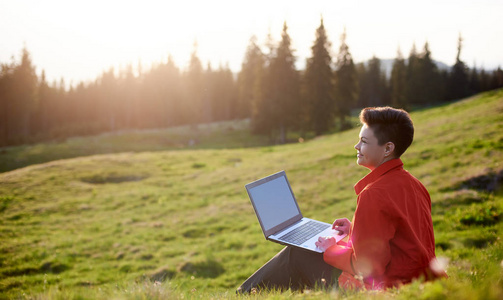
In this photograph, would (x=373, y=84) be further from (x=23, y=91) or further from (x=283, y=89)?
(x=23, y=91)

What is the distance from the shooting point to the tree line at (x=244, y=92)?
138 feet

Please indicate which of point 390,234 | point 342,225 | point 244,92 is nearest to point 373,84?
point 244,92

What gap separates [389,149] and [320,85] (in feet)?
132

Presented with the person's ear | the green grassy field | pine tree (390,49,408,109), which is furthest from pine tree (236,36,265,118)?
the person's ear

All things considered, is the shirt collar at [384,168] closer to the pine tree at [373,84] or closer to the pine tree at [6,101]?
the pine tree at [6,101]

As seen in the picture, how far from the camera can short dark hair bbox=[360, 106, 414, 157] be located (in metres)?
2.72

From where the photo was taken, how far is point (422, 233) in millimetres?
2682

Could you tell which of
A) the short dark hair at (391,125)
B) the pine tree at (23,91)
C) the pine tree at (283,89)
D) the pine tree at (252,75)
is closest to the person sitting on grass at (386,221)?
the short dark hair at (391,125)

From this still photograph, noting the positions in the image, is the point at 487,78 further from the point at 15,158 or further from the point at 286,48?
the point at 15,158

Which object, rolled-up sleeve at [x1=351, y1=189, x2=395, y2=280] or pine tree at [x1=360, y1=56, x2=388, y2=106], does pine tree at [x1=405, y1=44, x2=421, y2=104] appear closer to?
pine tree at [x1=360, y1=56, x2=388, y2=106]

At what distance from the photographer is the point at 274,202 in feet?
13.2

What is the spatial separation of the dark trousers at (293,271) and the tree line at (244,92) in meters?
32.3

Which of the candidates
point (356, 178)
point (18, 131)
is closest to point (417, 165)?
point (356, 178)

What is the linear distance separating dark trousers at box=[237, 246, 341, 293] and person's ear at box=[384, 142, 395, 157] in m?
1.32
